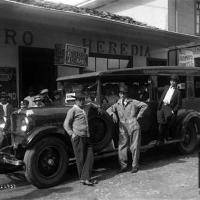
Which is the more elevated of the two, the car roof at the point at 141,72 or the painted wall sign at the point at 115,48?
the painted wall sign at the point at 115,48

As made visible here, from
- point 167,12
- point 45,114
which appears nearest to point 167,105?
point 45,114

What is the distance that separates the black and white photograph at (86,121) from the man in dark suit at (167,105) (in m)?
0.02

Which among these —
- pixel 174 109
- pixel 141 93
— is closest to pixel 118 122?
pixel 141 93

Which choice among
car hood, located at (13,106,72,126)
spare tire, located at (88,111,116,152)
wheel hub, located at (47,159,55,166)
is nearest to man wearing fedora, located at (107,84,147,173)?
spare tire, located at (88,111,116,152)

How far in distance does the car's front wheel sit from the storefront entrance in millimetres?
5335

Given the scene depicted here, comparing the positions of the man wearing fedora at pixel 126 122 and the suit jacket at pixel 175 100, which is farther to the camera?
the suit jacket at pixel 175 100

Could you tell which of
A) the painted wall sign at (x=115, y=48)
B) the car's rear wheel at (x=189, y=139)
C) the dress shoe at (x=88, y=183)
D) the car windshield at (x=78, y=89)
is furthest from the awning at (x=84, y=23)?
the dress shoe at (x=88, y=183)

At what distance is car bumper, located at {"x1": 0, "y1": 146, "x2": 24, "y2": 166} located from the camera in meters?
6.38

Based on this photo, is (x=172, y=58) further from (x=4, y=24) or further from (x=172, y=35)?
(x=4, y=24)

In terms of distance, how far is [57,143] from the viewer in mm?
6633

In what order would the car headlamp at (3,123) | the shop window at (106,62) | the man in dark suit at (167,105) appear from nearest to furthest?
the car headlamp at (3,123) → the man in dark suit at (167,105) → the shop window at (106,62)

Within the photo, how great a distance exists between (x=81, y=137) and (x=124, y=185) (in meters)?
1.06

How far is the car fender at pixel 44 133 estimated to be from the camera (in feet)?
20.9

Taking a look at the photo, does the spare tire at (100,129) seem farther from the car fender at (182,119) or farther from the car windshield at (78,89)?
the car fender at (182,119)
